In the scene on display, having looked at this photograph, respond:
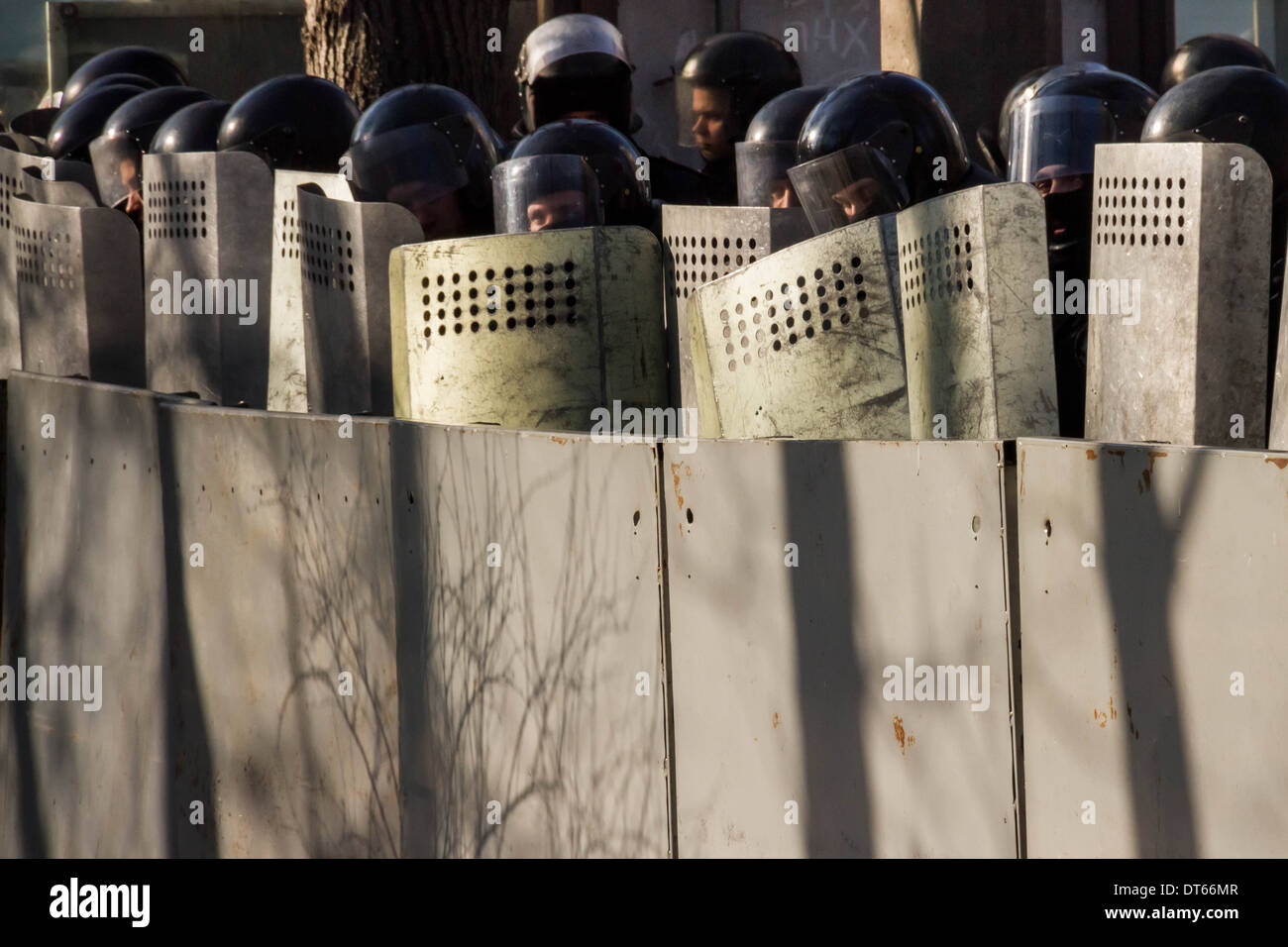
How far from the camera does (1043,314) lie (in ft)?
14.9

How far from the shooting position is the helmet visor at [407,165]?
6609 mm

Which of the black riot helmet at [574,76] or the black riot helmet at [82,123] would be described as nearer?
the black riot helmet at [574,76]

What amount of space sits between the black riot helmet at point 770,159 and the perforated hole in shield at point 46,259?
2884 millimetres

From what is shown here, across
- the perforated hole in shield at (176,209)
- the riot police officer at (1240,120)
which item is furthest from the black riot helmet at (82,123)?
the riot police officer at (1240,120)

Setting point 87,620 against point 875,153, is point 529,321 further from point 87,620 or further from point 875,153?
point 87,620

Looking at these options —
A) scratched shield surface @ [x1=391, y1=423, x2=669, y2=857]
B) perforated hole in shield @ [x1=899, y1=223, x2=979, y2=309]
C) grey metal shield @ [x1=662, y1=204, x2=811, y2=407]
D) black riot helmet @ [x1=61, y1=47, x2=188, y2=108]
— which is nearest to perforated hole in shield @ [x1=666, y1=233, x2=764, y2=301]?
grey metal shield @ [x1=662, y1=204, x2=811, y2=407]

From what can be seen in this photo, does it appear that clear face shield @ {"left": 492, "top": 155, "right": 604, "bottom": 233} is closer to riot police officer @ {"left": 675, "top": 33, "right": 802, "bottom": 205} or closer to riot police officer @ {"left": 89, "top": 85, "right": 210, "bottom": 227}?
riot police officer @ {"left": 675, "top": 33, "right": 802, "bottom": 205}

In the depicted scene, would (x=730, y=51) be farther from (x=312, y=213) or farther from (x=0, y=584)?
(x=0, y=584)

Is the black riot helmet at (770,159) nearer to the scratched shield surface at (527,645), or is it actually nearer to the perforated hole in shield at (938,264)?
the perforated hole in shield at (938,264)

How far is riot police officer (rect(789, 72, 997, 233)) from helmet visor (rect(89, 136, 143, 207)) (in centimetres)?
386

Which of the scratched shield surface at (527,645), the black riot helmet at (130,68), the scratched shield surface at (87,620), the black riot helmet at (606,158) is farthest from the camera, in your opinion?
the black riot helmet at (130,68)

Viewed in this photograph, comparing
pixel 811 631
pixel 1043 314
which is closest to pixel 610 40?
pixel 1043 314
